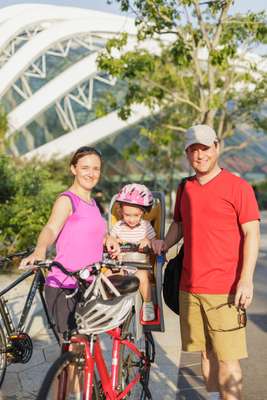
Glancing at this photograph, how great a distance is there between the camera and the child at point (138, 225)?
15.6ft

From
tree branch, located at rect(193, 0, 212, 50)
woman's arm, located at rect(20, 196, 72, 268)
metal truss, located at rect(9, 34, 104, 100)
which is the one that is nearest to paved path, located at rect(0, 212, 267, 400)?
woman's arm, located at rect(20, 196, 72, 268)

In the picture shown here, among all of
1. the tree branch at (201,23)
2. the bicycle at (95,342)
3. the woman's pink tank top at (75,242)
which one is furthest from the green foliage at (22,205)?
the bicycle at (95,342)

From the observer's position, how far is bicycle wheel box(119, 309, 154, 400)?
4.17 meters

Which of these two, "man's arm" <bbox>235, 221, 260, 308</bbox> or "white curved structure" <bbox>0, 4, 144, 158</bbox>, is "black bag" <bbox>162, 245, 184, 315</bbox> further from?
"white curved structure" <bbox>0, 4, 144, 158</bbox>

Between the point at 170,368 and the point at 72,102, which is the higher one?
the point at 72,102

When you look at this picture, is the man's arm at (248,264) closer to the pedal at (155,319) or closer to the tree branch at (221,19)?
the pedal at (155,319)

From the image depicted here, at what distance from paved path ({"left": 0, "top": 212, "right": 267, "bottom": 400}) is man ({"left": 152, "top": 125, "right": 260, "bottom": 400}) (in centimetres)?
123

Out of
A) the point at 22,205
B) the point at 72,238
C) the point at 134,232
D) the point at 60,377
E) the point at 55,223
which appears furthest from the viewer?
the point at 22,205

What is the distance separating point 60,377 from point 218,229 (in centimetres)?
139

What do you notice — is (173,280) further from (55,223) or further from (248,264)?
(55,223)

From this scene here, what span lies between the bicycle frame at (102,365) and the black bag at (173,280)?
14.9 inches

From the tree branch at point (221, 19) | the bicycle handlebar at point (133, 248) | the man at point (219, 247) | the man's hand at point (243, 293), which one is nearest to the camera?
the man's hand at point (243, 293)

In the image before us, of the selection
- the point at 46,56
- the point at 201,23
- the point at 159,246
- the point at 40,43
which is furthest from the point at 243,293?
the point at 46,56

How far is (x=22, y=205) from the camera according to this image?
42.2ft
